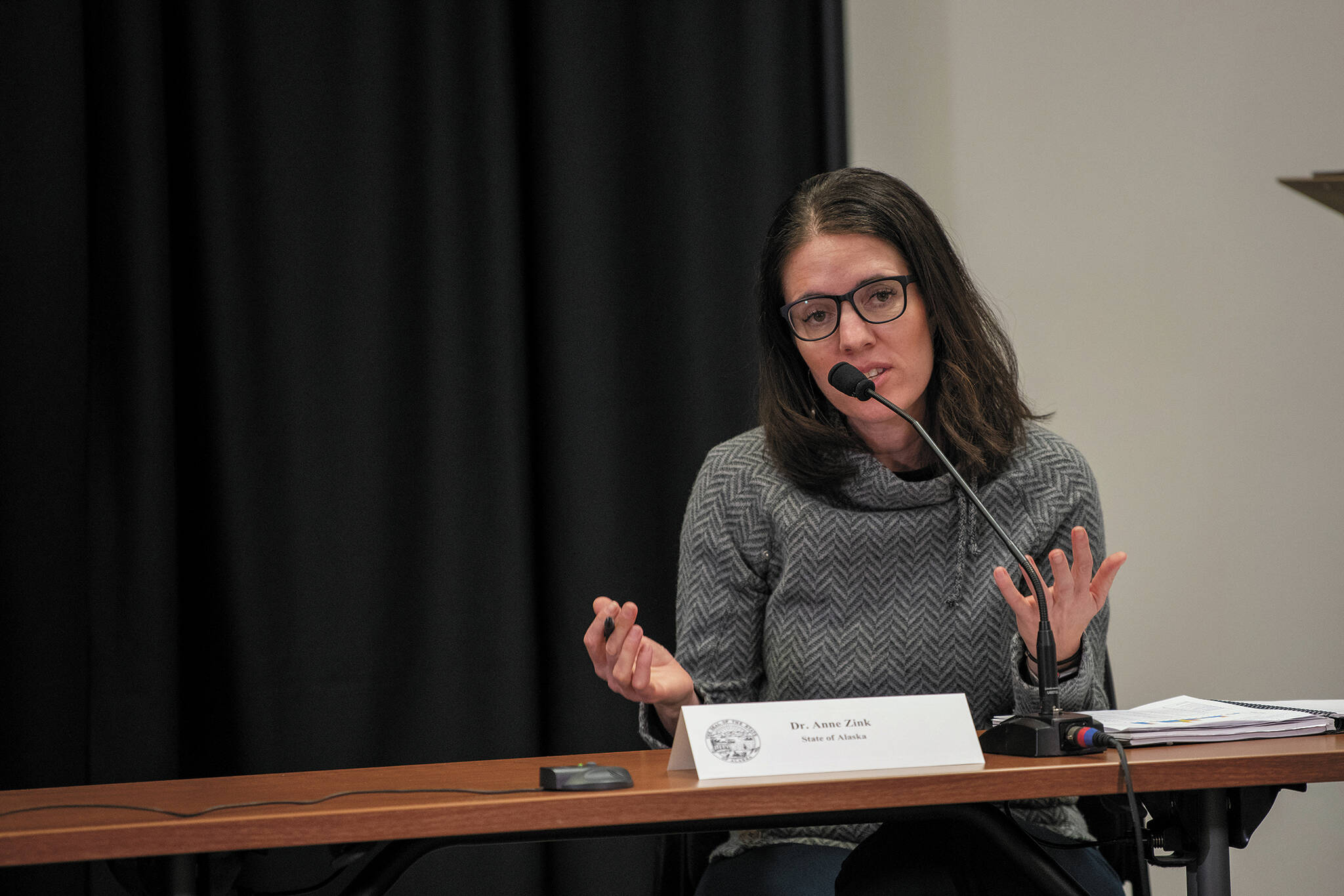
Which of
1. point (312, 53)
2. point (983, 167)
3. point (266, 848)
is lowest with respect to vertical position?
point (266, 848)

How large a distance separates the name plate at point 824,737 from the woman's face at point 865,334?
56 centimetres

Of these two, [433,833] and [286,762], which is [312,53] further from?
[433,833]

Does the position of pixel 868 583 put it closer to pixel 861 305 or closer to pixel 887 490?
pixel 887 490

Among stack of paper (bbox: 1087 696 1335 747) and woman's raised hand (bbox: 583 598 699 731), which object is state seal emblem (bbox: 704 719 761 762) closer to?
woman's raised hand (bbox: 583 598 699 731)

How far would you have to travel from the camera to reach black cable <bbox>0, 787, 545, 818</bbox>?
2.83ft

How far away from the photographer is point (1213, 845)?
39.2 inches

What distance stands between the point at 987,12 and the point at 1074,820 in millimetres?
1689

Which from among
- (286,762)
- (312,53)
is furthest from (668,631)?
(312,53)

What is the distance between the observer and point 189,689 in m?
1.89

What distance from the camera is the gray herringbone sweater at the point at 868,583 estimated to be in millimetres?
1445

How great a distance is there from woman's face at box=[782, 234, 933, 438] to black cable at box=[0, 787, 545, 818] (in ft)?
2.47

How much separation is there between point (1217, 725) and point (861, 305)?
682 millimetres

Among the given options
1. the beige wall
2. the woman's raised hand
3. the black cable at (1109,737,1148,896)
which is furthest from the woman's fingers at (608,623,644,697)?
the beige wall

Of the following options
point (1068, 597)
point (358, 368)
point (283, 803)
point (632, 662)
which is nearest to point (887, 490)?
point (1068, 597)
